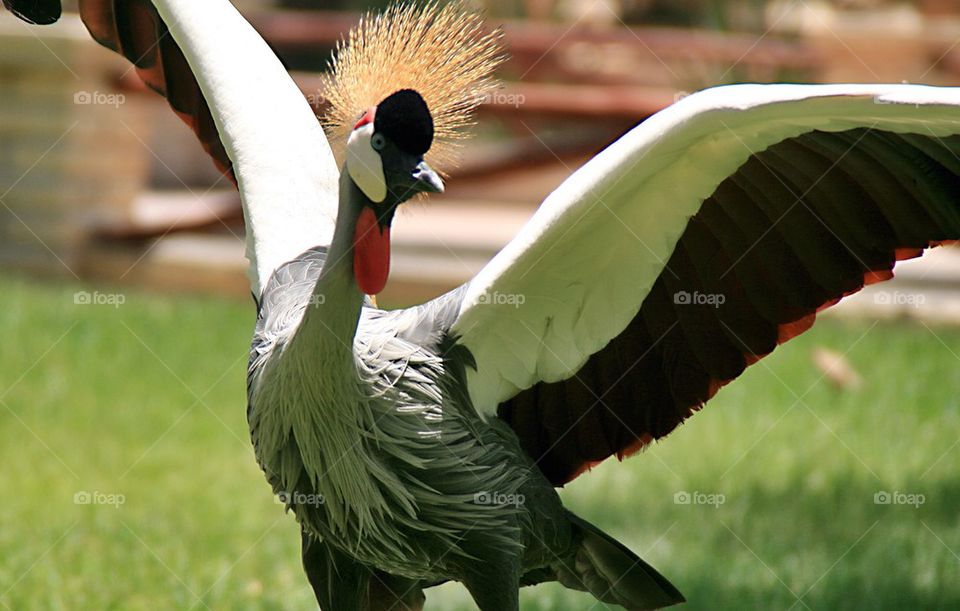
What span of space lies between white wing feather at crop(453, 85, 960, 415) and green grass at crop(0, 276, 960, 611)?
134 cm

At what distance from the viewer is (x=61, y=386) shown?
5938 mm

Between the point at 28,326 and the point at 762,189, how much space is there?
16.2 feet

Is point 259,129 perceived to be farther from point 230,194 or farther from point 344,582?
point 230,194

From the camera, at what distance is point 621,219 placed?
2.63 meters

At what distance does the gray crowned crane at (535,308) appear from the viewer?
2502 mm

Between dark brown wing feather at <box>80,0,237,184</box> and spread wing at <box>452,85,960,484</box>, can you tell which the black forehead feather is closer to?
spread wing at <box>452,85,960,484</box>

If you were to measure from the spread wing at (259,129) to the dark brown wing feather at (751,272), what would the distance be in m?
0.75

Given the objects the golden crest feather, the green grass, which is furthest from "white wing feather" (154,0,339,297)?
the green grass

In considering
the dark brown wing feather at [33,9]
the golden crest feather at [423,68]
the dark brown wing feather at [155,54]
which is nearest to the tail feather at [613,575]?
the golden crest feather at [423,68]

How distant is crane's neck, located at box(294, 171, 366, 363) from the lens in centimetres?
255

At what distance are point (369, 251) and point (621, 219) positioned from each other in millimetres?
524

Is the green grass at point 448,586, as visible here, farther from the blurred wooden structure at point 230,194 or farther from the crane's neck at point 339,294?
the crane's neck at point 339,294

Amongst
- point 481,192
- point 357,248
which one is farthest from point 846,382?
point 481,192

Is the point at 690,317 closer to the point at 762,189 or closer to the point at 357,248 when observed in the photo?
the point at 762,189
